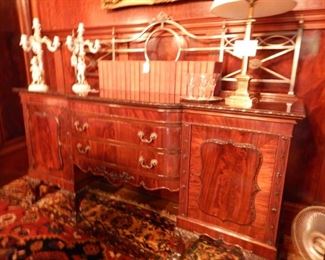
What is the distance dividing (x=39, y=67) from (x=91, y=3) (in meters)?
0.67

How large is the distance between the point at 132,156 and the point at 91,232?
0.69 metres

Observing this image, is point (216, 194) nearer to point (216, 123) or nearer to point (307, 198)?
point (216, 123)

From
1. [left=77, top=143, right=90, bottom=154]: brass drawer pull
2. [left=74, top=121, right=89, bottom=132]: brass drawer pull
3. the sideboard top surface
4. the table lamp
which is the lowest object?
[left=77, top=143, right=90, bottom=154]: brass drawer pull

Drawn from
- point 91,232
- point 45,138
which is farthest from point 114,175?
point 45,138

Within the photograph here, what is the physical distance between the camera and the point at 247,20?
1077 millimetres

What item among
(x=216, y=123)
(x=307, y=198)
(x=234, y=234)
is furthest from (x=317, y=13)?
(x=234, y=234)

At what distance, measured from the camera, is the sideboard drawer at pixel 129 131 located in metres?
1.19

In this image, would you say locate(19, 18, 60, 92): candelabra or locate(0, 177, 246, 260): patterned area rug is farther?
locate(19, 18, 60, 92): candelabra

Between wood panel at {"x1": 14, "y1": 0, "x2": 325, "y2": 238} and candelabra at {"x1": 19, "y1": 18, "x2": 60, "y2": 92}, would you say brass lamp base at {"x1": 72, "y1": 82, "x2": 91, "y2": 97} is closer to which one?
candelabra at {"x1": 19, "y1": 18, "x2": 60, "y2": 92}

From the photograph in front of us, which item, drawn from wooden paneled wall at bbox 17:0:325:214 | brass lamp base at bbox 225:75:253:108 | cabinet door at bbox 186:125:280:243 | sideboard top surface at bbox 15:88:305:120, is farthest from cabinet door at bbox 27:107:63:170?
brass lamp base at bbox 225:75:253:108

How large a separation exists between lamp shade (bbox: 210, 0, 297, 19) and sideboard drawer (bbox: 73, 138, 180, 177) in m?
0.73

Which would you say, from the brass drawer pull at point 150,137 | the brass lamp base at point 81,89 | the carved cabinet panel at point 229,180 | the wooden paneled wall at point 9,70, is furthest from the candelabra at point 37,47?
the carved cabinet panel at point 229,180

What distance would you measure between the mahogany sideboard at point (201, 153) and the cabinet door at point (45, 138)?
122 mm

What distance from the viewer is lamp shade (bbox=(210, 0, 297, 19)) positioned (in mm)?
1073
